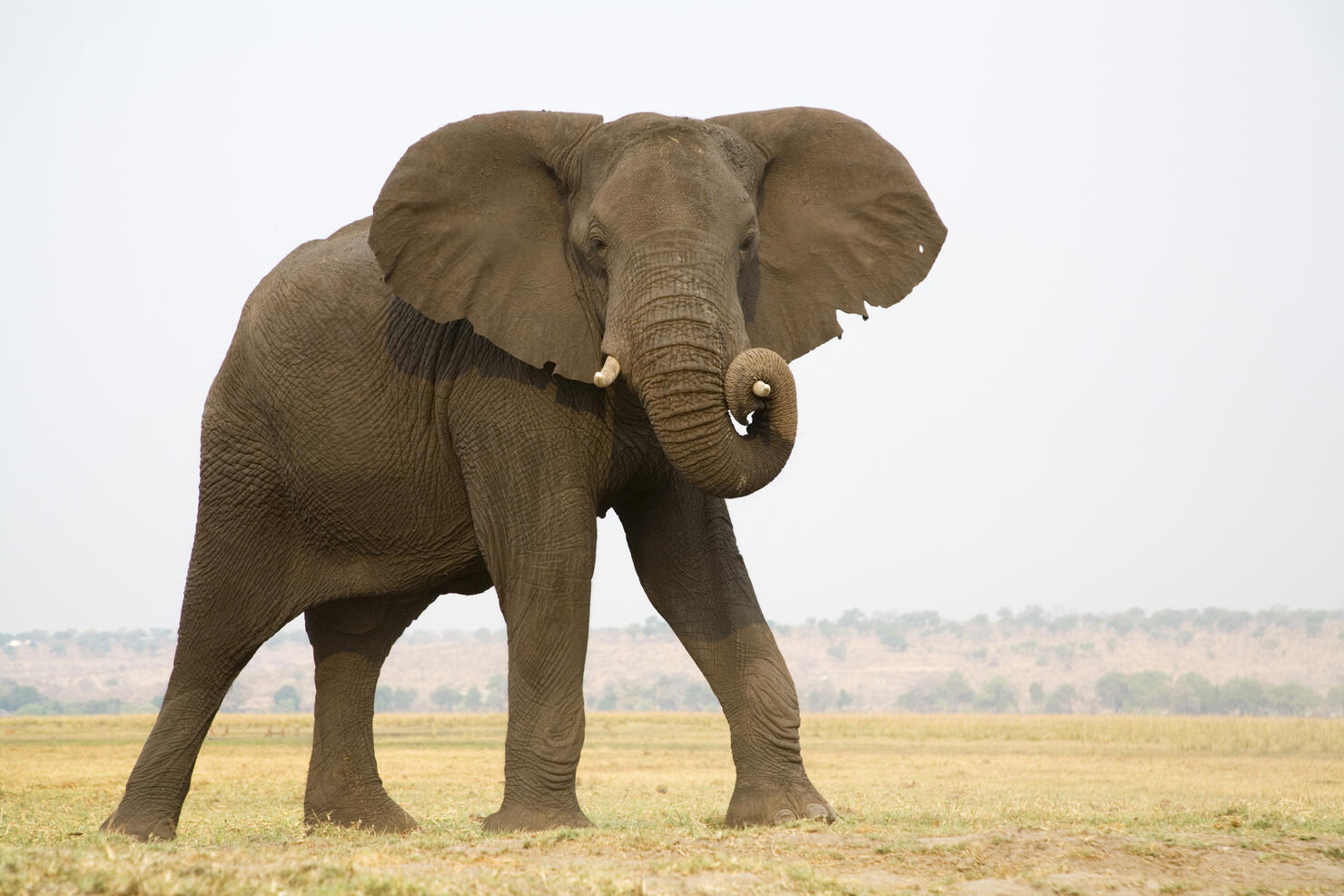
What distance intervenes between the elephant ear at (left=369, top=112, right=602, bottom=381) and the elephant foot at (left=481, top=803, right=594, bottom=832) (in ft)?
10.0

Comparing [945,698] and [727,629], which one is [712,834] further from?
[945,698]

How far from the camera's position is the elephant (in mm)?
9000

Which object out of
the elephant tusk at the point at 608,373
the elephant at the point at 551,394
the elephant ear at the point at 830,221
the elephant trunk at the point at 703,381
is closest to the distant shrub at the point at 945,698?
the elephant at the point at 551,394

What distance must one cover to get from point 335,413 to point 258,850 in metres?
3.75

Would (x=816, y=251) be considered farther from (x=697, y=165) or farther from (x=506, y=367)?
(x=506, y=367)

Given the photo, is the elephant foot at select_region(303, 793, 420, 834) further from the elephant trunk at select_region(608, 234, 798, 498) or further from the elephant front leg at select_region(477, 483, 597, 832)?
the elephant trunk at select_region(608, 234, 798, 498)

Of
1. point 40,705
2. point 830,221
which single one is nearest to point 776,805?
point 830,221

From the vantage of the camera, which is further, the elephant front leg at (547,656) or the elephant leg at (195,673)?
the elephant leg at (195,673)

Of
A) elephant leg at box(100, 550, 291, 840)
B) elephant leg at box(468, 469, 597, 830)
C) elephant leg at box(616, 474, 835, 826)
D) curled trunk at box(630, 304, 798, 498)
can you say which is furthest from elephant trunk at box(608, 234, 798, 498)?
elephant leg at box(100, 550, 291, 840)

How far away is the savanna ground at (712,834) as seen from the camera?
6832mm

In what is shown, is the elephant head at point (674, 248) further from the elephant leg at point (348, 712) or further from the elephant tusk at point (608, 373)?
the elephant leg at point (348, 712)

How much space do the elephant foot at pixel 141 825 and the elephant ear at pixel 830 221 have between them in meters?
6.03

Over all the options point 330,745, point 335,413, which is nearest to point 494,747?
point 330,745

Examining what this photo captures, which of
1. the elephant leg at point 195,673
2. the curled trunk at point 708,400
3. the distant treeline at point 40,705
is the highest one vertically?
the curled trunk at point 708,400
